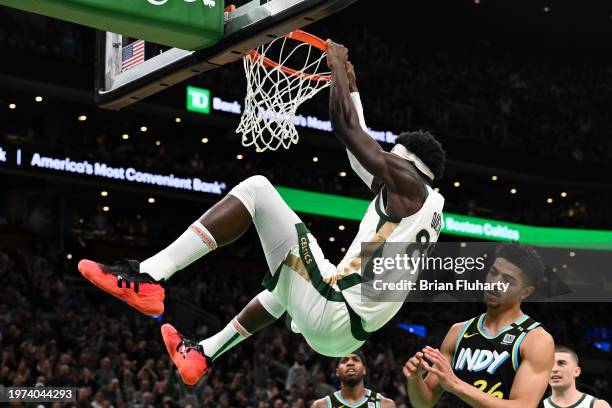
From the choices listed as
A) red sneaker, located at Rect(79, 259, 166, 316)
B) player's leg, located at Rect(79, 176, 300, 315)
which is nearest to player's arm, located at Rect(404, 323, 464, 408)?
player's leg, located at Rect(79, 176, 300, 315)

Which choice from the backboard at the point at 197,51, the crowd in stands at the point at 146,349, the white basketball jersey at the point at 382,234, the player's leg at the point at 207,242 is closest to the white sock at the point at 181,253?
the player's leg at the point at 207,242

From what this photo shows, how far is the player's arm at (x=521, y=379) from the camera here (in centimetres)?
566

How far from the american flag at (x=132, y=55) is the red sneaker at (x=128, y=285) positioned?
6.16ft

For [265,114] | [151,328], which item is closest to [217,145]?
[151,328]

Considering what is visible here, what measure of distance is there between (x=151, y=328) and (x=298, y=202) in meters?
7.15

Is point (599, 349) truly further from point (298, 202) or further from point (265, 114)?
point (265, 114)

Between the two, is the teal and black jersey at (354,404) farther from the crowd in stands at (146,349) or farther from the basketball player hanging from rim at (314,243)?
the crowd in stands at (146,349)

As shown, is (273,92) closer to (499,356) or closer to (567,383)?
(499,356)

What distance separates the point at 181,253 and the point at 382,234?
120 centimetres

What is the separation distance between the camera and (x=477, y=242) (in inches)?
1193

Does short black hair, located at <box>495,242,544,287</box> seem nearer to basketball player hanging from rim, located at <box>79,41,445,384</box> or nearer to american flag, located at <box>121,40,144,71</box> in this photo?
basketball player hanging from rim, located at <box>79,41,445,384</box>

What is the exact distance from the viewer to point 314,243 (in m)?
6.23

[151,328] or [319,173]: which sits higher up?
[319,173]

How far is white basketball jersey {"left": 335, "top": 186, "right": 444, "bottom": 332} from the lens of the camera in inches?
236
